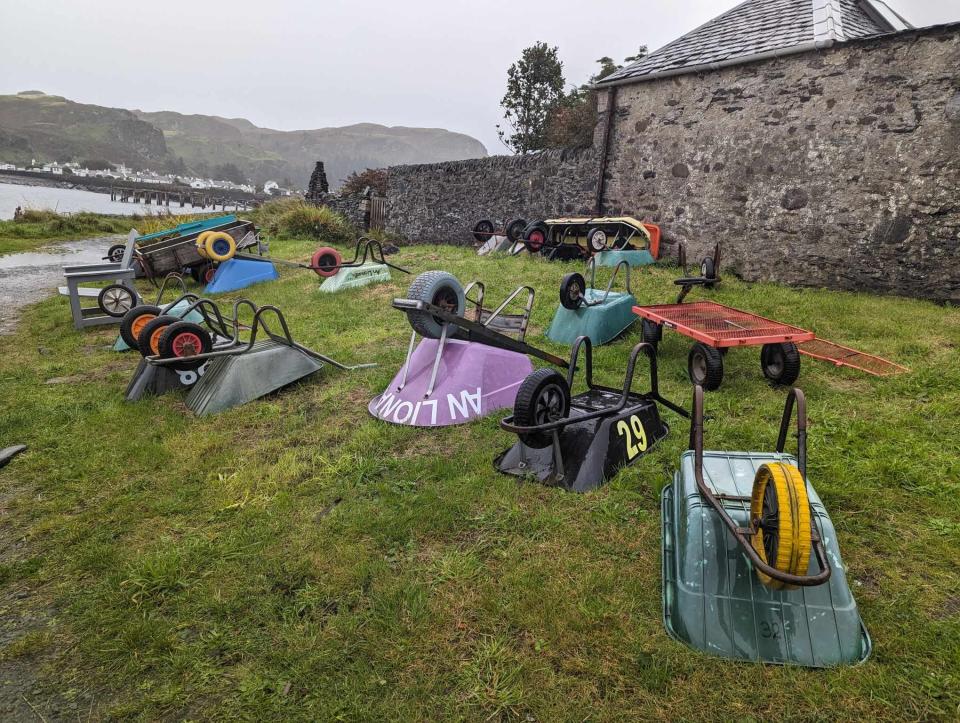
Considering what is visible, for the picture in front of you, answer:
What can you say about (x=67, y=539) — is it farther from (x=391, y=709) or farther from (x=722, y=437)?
(x=722, y=437)

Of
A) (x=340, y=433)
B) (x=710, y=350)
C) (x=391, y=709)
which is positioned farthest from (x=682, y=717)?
(x=710, y=350)

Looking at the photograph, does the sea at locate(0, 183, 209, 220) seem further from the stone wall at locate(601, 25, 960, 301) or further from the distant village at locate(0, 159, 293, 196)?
the stone wall at locate(601, 25, 960, 301)

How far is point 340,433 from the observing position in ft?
14.1

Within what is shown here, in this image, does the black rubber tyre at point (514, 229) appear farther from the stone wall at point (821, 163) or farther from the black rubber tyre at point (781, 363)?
the black rubber tyre at point (781, 363)

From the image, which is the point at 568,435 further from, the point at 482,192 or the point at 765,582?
the point at 482,192

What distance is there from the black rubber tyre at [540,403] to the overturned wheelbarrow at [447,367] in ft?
3.48

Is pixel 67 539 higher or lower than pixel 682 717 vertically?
lower

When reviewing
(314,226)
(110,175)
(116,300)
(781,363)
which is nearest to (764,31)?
(781,363)

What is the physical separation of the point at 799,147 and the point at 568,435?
835 cm

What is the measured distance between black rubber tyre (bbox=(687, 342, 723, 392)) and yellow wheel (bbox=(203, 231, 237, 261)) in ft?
32.5

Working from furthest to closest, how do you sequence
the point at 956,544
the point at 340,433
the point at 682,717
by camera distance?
the point at 340,433
the point at 956,544
the point at 682,717

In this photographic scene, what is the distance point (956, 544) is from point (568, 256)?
30.0ft

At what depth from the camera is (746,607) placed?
2.13 meters

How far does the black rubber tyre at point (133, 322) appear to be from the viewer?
632cm
